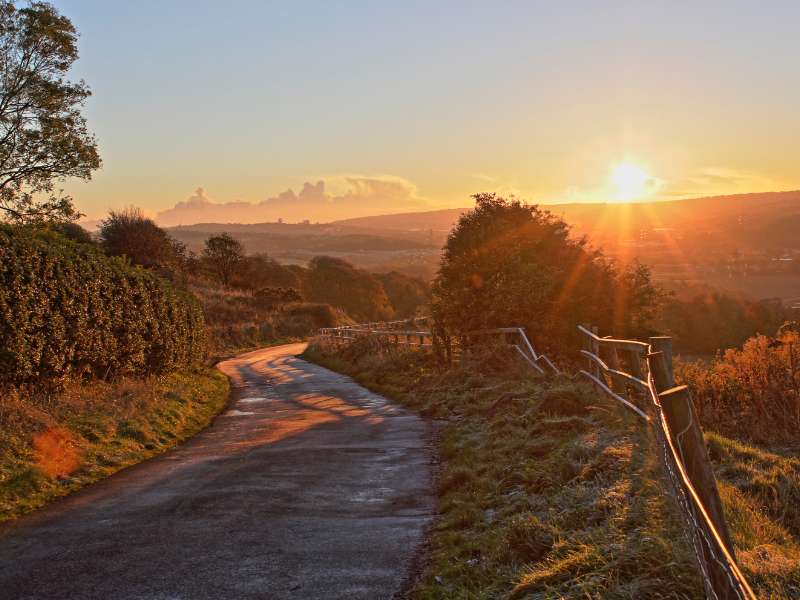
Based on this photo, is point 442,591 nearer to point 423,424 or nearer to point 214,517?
point 214,517

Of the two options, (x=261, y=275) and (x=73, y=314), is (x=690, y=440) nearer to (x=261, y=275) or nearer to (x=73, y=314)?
(x=73, y=314)

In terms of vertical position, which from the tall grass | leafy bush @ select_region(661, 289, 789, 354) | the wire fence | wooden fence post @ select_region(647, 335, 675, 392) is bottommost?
leafy bush @ select_region(661, 289, 789, 354)

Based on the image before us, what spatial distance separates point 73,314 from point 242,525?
867 cm

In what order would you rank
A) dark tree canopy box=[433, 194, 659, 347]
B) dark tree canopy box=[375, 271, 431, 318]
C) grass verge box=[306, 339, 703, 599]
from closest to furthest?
grass verge box=[306, 339, 703, 599], dark tree canopy box=[433, 194, 659, 347], dark tree canopy box=[375, 271, 431, 318]

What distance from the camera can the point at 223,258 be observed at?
8338 centimetres

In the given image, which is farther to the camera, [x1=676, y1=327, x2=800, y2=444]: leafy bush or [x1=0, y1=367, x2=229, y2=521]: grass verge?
[x1=676, y1=327, x2=800, y2=444]: leafy bush

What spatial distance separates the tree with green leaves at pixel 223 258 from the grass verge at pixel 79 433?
65863mm

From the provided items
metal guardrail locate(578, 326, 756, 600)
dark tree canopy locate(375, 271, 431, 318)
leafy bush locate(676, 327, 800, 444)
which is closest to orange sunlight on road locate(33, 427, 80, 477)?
metal guardrail locate(578, 326, 756, 600)

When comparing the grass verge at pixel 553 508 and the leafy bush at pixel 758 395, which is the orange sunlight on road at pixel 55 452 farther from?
the leafy bush at pixel 758 395

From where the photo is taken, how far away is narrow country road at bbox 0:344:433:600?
6.37 m

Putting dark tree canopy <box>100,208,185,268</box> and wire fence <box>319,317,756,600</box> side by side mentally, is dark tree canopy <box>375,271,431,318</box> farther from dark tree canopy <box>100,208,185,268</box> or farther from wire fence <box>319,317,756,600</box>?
wire fence <box>319,317,756,600</box>

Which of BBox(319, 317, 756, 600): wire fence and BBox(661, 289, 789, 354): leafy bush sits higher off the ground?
BBox(319, 317, 756, 600): wire fence

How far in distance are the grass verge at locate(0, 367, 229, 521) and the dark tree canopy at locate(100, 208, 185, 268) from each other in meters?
45.7

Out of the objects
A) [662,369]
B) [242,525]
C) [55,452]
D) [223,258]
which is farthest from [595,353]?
[223,258]
